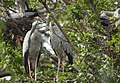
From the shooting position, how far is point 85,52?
3059mm

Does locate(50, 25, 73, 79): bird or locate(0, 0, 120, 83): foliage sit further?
locate(50, 25, 73, 79): bird

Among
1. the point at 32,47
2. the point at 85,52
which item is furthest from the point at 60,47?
the point at 85,52

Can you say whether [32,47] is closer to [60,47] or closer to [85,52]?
[60,47]

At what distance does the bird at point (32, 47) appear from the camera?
3521 millimetres

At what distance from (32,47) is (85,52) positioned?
732mm

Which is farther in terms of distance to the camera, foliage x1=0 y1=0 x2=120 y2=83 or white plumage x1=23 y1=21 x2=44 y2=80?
white plumage x1=23 y1=21 x2=44 y2=80

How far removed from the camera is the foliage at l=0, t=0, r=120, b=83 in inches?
122

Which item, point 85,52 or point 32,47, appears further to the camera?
point 32,47

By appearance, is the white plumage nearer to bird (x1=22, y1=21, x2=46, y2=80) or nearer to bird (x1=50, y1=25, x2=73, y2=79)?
bird (x1=22, y1=21, x2=46, y2=80)

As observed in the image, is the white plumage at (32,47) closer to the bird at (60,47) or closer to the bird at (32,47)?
the bird at (32,47)

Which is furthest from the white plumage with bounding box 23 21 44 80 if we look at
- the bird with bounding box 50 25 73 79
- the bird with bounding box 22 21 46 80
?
the bird with bounding box 50 25 73 79

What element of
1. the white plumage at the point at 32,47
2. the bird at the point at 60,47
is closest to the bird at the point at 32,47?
the white plumage at the point at 32,47

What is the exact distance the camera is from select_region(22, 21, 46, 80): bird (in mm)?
3521

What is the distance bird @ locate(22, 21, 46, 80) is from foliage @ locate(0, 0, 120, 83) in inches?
3.3
